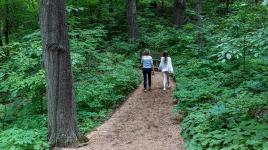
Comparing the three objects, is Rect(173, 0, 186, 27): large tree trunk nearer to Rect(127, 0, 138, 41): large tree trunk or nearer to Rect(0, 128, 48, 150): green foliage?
Rect(127, 0, 138, 41): large tree trunk

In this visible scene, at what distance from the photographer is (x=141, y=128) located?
30.4 ft

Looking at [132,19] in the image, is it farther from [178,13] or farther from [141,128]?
[141,128]

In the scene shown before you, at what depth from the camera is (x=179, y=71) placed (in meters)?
15.1

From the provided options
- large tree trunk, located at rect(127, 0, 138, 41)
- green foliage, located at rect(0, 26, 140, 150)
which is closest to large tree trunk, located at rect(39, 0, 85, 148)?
green foliage, located at rect(0, 26, 140, 150)

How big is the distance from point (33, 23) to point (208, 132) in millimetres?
14734

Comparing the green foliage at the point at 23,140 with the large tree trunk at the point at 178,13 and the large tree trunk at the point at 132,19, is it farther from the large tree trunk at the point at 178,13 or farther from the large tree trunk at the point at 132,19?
the large tree trunk at the point at 178,13

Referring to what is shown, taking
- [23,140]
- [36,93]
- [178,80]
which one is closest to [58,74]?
[23,140]

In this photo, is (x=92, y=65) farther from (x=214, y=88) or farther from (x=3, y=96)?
(x=214, y=88)

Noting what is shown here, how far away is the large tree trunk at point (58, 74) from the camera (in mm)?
7751

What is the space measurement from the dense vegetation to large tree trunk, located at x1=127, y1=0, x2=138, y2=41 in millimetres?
571

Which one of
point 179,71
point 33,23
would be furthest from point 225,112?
point 33,23

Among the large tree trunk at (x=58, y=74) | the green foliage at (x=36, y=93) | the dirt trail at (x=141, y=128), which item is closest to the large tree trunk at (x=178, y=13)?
the green foliage at (x=36, y=93)

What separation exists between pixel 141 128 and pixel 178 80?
4.67 m

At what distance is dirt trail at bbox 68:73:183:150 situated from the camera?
7965 millimetres
